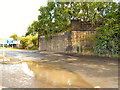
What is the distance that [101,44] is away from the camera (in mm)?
16609

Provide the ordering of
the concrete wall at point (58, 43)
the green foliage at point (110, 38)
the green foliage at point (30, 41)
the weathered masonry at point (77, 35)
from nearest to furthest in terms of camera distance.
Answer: the green foliage at point (110, 38), the weathered masonry at point (77, 35), the concrete wall at point (58, 43), the green foliage at point (30, 41)

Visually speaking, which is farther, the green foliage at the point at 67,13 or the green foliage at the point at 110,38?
the green foliage at the point at 67,13

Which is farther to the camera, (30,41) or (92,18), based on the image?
(30,41)

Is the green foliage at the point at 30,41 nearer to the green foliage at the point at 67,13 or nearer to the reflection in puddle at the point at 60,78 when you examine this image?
the green foliage at the point at 67,13

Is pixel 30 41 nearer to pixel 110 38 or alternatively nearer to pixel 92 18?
pixel 92 18

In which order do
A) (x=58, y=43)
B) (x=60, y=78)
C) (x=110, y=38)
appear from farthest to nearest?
(x=58, y=43) → (x=110, y=38) → (x=60, y=78)

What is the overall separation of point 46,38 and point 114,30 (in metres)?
17.7

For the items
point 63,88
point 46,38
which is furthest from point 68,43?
point 63,88

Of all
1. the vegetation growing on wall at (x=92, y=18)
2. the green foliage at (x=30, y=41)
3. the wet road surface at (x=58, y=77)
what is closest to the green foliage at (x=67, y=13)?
the vegetation growing on wall at (x=92, y=18)

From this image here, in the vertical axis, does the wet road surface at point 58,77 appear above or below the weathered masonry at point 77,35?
below

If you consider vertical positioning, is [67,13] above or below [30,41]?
above

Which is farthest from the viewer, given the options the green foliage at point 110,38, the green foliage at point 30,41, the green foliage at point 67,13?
the green foliage at point 30,41

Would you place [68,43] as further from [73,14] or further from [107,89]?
[107,89]

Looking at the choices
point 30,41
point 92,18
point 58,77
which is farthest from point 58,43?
point 58,77
